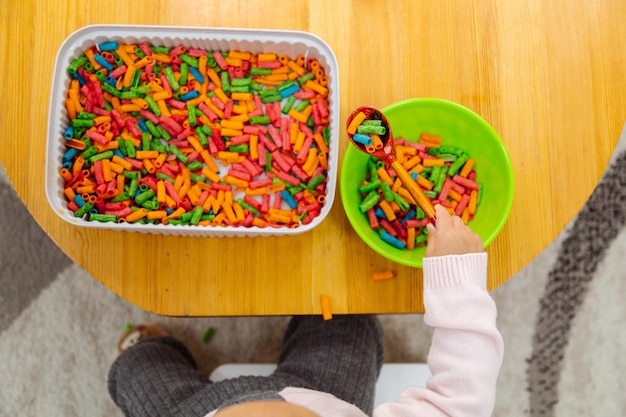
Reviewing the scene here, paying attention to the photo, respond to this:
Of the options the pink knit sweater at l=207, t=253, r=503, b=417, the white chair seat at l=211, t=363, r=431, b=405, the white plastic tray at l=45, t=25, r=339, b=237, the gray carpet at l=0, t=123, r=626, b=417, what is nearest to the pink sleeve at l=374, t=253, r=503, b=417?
the pink knit sweater at l=207, t=253, r=503, b=417

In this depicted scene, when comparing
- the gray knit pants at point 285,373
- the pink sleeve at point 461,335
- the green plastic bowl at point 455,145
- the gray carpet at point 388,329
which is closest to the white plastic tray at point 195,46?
the green plastic bowl at point 455,145

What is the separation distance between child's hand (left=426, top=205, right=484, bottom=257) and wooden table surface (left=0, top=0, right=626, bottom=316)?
10 cm

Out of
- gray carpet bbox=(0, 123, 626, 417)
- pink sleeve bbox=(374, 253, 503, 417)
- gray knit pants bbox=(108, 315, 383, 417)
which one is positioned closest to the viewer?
pink sleeve bbox=(374, 253, 503, 417)

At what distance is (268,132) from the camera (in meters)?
0.80

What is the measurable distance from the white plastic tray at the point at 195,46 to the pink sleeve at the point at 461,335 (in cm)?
18

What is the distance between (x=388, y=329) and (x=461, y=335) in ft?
1.91

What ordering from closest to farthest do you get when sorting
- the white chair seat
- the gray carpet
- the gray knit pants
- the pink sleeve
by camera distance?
1. the pink sleeve
2. the gray knit pants
3. the white chair seat
4. the gray carpet

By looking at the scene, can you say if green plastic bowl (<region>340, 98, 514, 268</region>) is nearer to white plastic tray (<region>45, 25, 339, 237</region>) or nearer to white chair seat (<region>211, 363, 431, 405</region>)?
white plastic tray (<region>45, 25, 339, 237</region>)

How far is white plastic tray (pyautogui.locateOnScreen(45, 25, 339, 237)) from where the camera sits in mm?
714

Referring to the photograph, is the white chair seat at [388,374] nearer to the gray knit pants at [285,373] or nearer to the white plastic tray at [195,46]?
the gray knit pants at [285,373]

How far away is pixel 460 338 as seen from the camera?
69cm

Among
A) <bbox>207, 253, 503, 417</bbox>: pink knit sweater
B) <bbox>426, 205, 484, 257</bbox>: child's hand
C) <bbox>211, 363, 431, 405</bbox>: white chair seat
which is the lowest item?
<bbox>211, 363, 431, 405</bbox>: white chair seat

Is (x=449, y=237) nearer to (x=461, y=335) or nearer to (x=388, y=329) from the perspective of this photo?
(x=461, y=335)

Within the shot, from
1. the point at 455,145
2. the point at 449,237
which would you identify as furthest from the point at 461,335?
the point at 455,145
